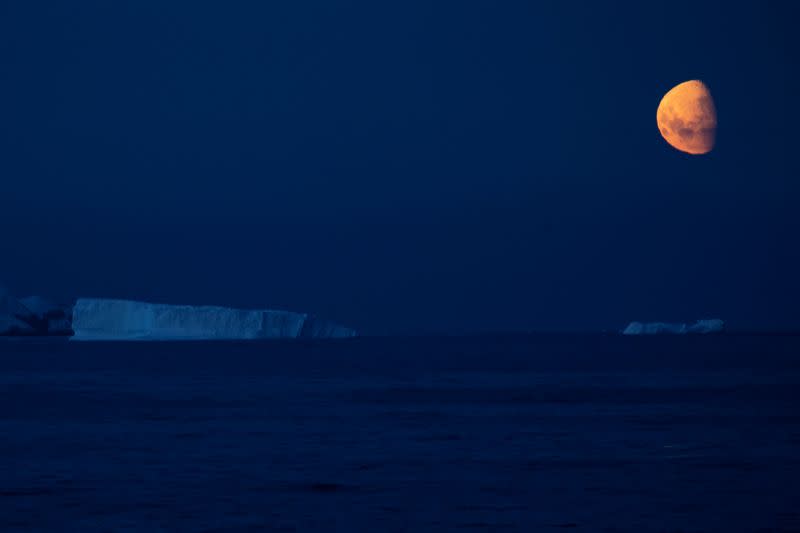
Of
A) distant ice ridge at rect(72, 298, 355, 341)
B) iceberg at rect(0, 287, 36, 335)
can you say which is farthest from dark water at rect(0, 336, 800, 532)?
iceberg at rect(0, 287, 36, 335)

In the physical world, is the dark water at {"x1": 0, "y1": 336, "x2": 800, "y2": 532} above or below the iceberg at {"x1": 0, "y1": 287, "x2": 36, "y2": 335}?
below

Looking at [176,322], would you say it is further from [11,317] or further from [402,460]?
[402,460]

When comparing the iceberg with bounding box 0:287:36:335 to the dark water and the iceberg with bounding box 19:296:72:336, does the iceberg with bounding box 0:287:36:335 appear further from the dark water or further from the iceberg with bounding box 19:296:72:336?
the dark water

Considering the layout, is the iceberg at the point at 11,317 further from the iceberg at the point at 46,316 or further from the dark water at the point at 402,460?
A: the dark water at the point at 402,460

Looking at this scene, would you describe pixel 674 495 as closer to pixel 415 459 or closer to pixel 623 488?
pixel 623 488

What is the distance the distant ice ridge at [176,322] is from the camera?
205ft

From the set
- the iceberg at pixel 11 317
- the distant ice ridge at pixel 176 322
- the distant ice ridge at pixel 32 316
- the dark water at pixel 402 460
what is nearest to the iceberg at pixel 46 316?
the distant ice ridge at pixel 32 316

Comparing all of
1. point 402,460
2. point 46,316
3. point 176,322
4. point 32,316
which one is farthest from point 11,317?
point 402,460

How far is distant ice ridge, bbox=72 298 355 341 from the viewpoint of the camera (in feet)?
205

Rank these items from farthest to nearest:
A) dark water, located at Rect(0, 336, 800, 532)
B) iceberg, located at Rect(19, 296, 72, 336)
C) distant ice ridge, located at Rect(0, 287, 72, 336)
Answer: iceberg, located at Rect(19, 296, 72, 336) → distant ice ridge, located at Rect(0, 287, 72, 336) → dark water, located at Rect(0, 336, 800, 532)

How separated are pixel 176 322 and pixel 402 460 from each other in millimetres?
47865

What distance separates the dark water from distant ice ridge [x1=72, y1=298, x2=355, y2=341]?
2912cm

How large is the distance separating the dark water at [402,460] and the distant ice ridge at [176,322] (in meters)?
29.1

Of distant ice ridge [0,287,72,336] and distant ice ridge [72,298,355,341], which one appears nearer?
distant ice ridge [72,298,355,341]
